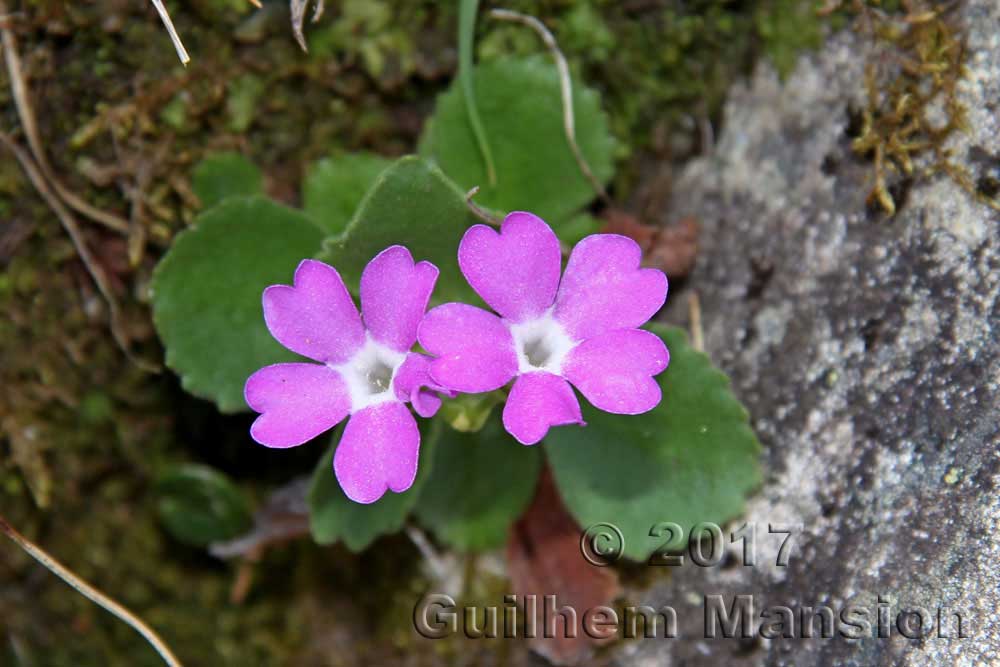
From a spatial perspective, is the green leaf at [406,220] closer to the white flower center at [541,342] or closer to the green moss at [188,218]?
the white flower center at [541,342]

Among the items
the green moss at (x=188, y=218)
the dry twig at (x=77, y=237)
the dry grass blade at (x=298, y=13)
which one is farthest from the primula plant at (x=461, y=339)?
the dry grass blade at (x=298, y=13)

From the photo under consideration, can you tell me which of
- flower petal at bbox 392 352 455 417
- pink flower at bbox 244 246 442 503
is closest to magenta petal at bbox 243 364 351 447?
pink flower at bbox 244 246 442 503

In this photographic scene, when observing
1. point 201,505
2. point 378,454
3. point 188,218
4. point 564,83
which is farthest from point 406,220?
point 201,505

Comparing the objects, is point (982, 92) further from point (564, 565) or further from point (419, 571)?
point (419, 571)

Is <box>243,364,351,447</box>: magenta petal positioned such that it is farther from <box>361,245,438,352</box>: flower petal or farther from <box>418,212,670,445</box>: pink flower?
<box>418,212,670,445</box>: pink flower

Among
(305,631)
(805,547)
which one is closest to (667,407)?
(805,547)

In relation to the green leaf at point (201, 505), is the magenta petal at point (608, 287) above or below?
above

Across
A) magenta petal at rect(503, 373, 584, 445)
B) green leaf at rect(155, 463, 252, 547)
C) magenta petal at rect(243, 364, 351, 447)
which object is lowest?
green leaf at rect(155, 463, 252, 547)
